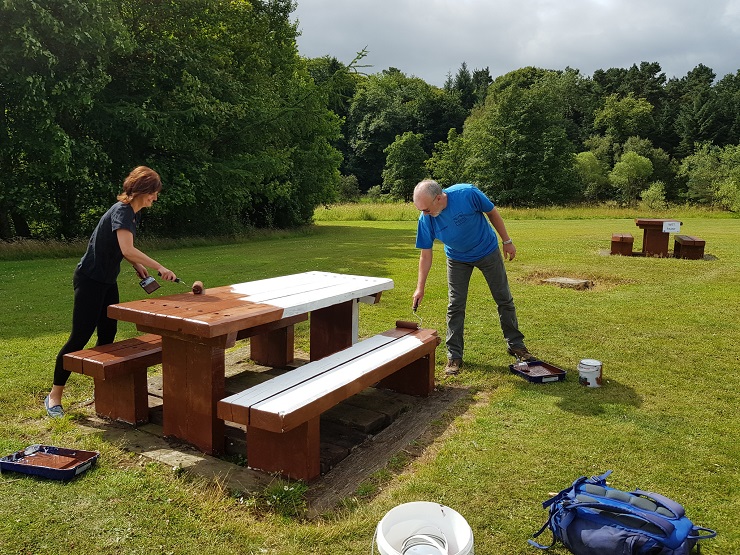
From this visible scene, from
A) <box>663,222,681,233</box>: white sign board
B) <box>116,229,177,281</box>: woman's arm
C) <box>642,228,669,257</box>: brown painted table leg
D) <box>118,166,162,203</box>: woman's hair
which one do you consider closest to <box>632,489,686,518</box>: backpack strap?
<box>116,229,177,281</box>: woman's arm

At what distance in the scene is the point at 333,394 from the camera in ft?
12.0

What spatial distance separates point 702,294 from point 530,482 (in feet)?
25.8

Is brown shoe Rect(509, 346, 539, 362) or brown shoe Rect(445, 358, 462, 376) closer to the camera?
brown shoe Rect(445, 358, 462, 376)

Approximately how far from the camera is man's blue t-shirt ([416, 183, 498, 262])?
5.50m

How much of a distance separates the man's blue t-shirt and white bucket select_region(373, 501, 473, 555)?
3078 millimetres

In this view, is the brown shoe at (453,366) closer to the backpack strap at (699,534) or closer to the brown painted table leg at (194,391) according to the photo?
the brown painted table leg at (194,391)

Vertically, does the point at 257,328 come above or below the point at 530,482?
above

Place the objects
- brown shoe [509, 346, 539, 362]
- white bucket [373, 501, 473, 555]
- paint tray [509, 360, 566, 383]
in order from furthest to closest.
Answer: brown shoe [509, 346, 539, 362]
paint tray [509, 360, 566, 383]
white bucket [373, 501, 473, 555]

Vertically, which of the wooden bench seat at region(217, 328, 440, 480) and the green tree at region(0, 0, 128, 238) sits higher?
the green tree at region(0, 0, 128, 238)

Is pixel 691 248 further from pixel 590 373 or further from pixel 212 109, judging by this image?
pixel 212 109

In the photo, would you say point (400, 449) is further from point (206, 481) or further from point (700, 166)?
point (700, 166)

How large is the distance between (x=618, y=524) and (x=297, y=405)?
1.77m

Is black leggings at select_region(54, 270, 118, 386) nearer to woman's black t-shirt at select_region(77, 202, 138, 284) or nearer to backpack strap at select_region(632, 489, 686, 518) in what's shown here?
woman's black t-shirt at select_region(77, 202, 138, 284)

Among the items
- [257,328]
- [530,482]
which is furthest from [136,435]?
[530,482]
